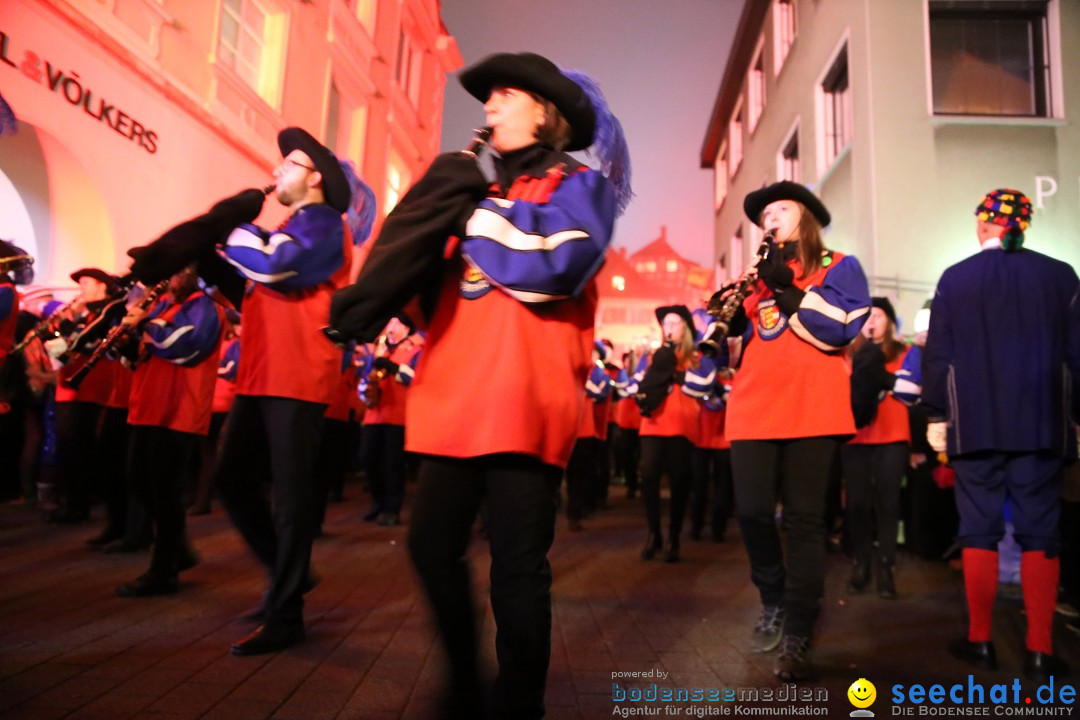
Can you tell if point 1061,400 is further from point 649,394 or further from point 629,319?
point 629,319

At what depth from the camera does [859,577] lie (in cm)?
506

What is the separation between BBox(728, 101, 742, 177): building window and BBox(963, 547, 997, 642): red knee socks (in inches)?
800

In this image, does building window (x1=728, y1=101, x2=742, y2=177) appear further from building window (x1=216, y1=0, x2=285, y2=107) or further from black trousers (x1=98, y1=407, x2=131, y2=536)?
black trousers (x1=98, y1=407, x2=131, y2=536)

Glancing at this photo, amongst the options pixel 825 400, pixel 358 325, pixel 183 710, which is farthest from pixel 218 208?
pixel 825 400

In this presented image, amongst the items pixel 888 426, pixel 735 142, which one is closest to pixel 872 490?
pixel 888 426

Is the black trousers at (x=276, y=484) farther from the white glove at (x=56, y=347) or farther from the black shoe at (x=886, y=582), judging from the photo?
the black shoe at (x=886, y=582)

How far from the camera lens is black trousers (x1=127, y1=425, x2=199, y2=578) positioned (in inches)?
157

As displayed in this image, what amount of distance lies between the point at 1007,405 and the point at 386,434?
18.5 ft

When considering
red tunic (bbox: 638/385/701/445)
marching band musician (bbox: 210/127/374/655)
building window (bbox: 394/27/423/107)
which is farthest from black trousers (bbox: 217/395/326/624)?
building window (bbox: 394/27/423/107)

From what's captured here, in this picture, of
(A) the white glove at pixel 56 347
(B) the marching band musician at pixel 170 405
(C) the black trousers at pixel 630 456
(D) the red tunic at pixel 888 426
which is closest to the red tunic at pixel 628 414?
(C) the black trousers at pixel 630 456

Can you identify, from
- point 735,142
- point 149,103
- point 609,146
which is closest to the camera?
point 609,146

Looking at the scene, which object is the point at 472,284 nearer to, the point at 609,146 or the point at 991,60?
the point at 609,146

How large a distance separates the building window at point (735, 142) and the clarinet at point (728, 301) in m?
19.9

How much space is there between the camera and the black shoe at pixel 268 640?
2879 mm
